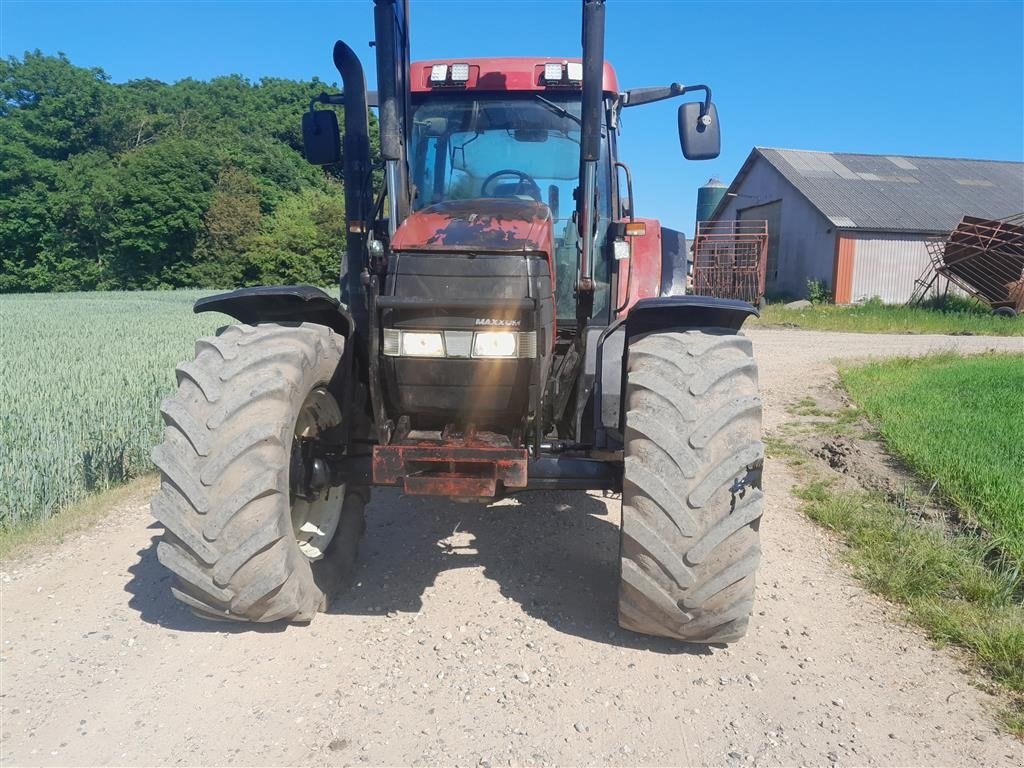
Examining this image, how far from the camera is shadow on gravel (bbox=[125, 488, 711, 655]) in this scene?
Result: 353cm

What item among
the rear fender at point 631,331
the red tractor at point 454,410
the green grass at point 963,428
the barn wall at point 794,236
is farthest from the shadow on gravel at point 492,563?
the barn wall at point 794,236

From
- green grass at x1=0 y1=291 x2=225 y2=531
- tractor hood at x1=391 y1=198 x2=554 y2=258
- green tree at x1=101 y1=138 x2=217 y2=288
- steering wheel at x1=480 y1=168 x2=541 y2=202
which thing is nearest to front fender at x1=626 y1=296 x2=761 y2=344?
tractor hood at x1=391 y1=198 x2=554 y2=258

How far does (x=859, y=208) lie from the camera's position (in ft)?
86.7

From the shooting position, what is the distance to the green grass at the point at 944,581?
Answer: 10.3ft

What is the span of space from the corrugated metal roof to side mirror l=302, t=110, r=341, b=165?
24.3 metres

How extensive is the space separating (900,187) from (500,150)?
28793 mm

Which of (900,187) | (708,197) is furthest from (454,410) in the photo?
(708,197)

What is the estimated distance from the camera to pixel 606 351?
367 cm

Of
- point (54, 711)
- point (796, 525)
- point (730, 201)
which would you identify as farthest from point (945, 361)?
point (730, 201)

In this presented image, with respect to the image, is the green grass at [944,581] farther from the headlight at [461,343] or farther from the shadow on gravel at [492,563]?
the headlight at [461,343]

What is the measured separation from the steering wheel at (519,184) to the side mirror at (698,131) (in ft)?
3.19

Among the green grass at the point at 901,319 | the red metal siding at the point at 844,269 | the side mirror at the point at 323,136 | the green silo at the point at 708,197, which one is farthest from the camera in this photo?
the green silo at the point at 708,197

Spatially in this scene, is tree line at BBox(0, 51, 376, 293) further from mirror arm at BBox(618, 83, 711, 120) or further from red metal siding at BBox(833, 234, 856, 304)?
mirror arm at BBox(618, 83, 711, 120)

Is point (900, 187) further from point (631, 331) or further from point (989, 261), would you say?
point (631, 331)
